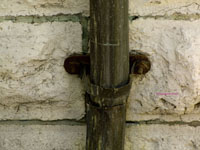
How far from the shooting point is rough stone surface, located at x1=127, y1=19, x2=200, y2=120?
2.49 ft

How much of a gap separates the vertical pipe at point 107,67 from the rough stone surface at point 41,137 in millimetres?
101

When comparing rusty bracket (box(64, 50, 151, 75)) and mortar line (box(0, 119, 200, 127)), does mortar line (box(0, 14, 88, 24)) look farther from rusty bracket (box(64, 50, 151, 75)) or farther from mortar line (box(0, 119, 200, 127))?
mortar line (box(0, 119, 200, 127))

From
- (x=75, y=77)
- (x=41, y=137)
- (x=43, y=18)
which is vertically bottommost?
(x=41, y=137)

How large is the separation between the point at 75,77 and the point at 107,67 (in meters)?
0.15

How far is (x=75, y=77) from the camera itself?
31.5 inches

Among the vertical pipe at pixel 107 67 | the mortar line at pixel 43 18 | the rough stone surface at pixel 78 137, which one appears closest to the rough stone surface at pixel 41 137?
the rough stone surface at pixel 78 137

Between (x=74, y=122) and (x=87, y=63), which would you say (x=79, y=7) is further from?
Answer: (x=74, y=122)

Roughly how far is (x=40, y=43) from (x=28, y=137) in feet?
0.97

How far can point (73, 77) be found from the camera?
800 millimetres

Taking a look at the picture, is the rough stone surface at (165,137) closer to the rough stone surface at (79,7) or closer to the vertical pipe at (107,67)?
the vertical pipe at (107,67)

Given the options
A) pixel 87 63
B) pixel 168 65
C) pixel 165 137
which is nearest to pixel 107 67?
pixel 87 63

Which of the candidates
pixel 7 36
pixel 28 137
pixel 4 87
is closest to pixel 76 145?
pixel 28 137

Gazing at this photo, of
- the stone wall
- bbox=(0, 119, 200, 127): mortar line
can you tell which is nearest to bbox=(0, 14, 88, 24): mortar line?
the stone wall

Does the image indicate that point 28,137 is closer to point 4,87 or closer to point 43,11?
point 4,87
